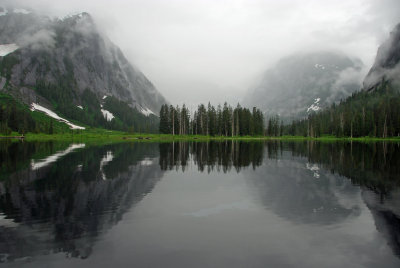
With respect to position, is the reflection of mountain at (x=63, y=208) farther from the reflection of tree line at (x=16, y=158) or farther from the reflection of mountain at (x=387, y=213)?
the reflection of mountain at (x=387, y=213)

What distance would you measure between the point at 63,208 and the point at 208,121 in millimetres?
145621

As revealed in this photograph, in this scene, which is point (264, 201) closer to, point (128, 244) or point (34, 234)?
point (128, 244)

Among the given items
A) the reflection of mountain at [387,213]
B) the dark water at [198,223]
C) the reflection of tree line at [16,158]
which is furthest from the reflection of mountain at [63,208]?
the reflection of mountain at [387,213]

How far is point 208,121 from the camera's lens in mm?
158750

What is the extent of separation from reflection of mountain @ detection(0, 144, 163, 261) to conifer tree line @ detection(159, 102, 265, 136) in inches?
5252

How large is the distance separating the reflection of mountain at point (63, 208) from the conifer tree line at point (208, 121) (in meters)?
133

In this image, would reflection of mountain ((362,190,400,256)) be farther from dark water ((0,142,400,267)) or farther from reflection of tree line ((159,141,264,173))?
reflection of tree line ((159,141,264,173))

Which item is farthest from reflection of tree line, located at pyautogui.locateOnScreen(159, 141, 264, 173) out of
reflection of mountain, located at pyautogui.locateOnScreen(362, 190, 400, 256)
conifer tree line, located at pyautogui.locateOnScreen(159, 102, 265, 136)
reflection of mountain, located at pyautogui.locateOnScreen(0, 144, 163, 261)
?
conifer tree line, located at pyautogui.locateOnScreen(159, 102, 265, 136)

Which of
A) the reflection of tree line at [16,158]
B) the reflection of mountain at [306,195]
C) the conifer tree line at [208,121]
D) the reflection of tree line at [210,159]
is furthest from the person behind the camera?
the conifer tree line at [208,121]

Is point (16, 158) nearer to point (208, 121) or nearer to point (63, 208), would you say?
point (63, 208)

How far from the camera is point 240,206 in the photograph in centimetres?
1512

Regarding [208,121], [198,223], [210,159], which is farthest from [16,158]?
[208,121]

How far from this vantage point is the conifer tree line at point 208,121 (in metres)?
160

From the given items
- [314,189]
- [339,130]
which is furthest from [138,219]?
[339,130]
